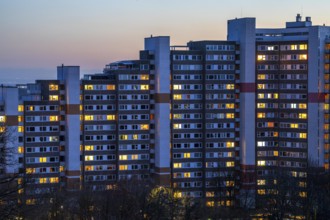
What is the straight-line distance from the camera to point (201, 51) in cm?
9000

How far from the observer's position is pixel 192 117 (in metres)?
90.1

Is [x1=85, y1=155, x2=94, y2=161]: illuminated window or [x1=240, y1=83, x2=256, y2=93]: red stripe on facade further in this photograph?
[x1=240, y1=83, x2=256, y2=93]: red stripe on facade

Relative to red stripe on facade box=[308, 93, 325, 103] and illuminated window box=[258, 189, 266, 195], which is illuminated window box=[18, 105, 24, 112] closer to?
illuminated window box=[258, 189, 266, 195]

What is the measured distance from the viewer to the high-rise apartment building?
277 ft

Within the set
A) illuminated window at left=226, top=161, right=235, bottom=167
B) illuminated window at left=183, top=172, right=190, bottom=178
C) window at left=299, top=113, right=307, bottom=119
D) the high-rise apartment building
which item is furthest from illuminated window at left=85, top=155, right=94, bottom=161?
window at left=299, top=113, right=307, bottom=119

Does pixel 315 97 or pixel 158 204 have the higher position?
pixel 315 97

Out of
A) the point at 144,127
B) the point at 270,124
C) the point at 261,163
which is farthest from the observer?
the point at 270,124

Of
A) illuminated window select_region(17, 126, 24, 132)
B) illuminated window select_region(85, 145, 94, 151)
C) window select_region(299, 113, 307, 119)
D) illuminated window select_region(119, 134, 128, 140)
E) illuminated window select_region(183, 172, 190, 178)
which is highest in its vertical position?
window select_region(299, 113, 307, 119)

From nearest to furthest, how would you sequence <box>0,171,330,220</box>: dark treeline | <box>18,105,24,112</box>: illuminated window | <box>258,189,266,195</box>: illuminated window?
<box>0,171,330,220</box>: dark treeline → <box>18,105,24,112</box>: illuminated window → <box>258,189,266,195</box>: illuminated window

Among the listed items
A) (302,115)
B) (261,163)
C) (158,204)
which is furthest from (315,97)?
(158,204)

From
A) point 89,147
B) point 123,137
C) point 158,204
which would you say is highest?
point 123,137

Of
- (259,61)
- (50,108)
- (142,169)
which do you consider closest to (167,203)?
(142,169)

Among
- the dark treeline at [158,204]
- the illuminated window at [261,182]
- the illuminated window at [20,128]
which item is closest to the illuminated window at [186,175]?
the dark treeline at [158,204]

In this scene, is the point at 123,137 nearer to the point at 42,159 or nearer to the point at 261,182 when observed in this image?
the point at 42,159
